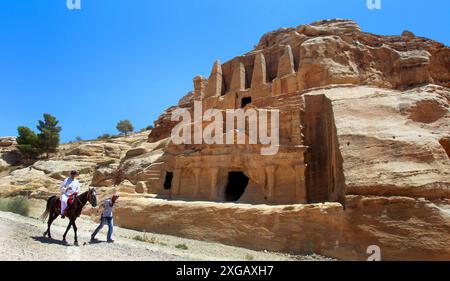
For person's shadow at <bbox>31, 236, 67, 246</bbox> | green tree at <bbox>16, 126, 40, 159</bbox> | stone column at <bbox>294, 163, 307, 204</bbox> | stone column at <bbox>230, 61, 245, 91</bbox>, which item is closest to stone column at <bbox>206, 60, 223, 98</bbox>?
stone column at <bbox>230, 61, 245, 91</bbox>

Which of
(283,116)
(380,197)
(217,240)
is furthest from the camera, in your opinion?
(283,116)

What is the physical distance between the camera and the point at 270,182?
1708 cm

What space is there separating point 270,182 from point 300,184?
1.47 meters

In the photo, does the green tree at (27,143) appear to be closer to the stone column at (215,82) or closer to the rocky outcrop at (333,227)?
the stone column at (215,82)

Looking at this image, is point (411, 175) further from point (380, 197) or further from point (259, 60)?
point (259, 60)

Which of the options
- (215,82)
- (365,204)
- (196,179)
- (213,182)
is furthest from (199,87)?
(365,204)

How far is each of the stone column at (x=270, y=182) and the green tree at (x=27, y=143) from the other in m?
39.6

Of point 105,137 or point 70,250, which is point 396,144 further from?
point 105,137

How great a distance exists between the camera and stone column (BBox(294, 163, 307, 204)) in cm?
1612

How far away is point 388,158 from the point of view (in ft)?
45.1

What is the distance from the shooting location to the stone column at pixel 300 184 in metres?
16.1
